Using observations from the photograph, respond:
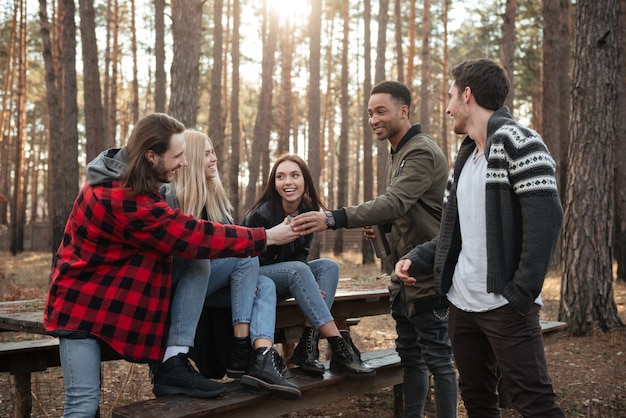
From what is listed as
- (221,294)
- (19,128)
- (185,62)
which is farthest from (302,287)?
(19,128)

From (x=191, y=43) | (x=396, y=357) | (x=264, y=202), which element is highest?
(x=191, y=43)

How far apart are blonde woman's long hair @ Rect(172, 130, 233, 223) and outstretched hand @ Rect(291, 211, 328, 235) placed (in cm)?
48

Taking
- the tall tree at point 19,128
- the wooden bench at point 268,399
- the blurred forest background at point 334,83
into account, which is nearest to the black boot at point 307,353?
the wooden bench at point 268,399

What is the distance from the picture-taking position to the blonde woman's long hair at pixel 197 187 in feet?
12.1

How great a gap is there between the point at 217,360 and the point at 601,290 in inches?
224

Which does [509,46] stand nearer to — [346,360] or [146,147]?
[346,360]

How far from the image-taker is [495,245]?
261 cm

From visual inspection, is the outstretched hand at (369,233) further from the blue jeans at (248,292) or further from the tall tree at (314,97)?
the tall tree at (314,97)

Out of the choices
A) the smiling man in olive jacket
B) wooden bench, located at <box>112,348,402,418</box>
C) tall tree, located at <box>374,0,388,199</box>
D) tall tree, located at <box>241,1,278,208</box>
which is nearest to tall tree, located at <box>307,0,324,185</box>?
tall tree, located at <box>241,1,278,208</box>

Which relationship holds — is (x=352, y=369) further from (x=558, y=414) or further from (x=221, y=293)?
(x=558, y=414)

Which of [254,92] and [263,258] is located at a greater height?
[254,92]

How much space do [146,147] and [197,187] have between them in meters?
0.70

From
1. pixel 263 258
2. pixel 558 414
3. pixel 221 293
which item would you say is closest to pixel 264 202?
pixel 263 258

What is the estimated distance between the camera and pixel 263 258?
4.04m
